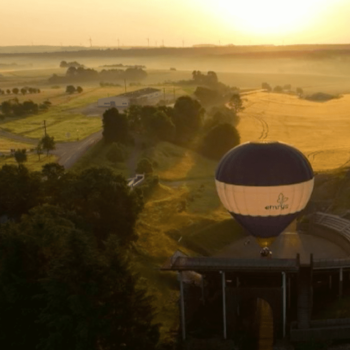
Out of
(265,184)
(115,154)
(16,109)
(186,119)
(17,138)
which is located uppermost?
(265,184)

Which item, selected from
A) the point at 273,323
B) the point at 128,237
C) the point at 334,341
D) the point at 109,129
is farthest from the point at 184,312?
the point at 109,129

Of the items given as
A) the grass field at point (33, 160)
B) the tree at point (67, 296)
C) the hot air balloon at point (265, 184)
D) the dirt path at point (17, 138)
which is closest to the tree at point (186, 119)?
the dirt path at point (17, 138)

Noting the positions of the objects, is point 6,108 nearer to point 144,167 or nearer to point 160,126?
point 160,126

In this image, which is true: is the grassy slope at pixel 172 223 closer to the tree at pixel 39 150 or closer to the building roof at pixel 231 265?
the building roof at pixel 231 265

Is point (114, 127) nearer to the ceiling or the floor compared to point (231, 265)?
nearer to the ceiling

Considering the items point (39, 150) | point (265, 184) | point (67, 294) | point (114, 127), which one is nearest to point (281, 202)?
point (265, 184)

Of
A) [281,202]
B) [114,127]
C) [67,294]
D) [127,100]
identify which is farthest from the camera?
[127,100]
